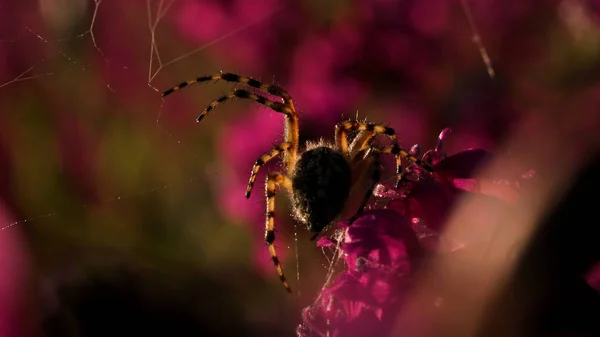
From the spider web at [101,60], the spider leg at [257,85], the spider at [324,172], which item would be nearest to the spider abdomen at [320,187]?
the spider at [324,172]

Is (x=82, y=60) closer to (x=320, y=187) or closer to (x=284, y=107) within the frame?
(x=284, y=107)

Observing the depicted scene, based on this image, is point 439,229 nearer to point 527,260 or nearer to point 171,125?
point 527,260

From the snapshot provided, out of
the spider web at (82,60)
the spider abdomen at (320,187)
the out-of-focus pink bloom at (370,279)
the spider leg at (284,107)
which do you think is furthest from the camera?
the spider web at (82,60)

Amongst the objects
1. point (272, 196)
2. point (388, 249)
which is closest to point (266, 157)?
point (272, 196)

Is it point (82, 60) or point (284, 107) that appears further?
point (82, 60)

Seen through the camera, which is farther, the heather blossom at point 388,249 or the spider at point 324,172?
the spider at point 324,172

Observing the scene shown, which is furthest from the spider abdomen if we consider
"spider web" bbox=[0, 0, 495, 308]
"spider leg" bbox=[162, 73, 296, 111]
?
"spider web" bbox=[0, 0, 495, 308]

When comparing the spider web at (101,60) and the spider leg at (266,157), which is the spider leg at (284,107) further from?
the spider web at (101,60)

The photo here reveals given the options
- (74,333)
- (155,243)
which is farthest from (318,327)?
(155,243)
